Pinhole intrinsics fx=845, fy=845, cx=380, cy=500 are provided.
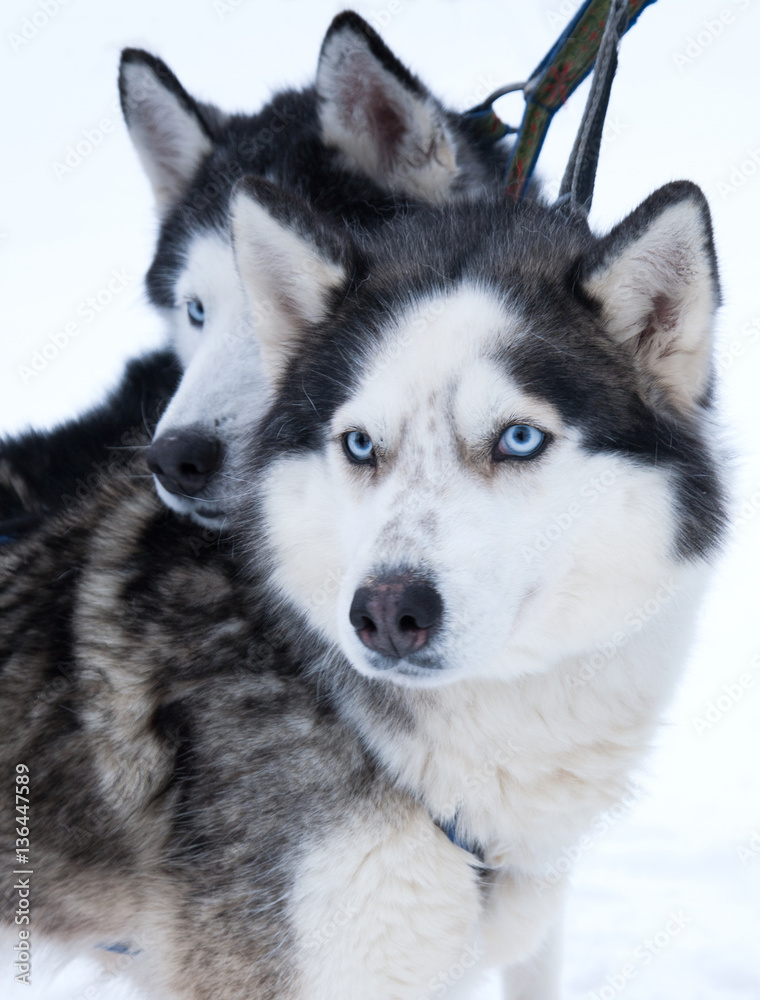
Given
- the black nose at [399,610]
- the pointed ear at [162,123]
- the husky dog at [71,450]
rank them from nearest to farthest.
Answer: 1. the black nose at [399,610]
2. the husky dog at [71,450]
3. the pointed ear at [162,123]

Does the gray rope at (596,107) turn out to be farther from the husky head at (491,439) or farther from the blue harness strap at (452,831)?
the blue harness strap at (452,831)

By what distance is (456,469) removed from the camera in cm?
162

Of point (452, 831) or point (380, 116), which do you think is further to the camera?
point (380, 116)

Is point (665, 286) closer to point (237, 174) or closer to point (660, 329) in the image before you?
point (660, 329)

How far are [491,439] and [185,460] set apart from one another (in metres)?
0.83

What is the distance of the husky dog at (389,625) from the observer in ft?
5.32

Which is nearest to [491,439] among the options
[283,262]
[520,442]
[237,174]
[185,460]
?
[520,442]

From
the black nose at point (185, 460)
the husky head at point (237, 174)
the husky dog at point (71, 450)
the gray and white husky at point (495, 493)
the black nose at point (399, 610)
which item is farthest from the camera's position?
the husky dog at point (71, 450)

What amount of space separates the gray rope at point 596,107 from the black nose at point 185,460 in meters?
1.10

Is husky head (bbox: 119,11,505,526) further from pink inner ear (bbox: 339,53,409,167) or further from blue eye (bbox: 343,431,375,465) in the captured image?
blue eye (bbox: 343,431,375,465)

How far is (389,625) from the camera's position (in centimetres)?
146

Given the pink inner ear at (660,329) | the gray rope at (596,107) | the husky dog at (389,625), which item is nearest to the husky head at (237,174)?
the husky dog at (389,625)

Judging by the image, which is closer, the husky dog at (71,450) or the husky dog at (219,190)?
the husky dog at (219,190)

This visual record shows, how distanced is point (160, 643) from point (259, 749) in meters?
0.38
